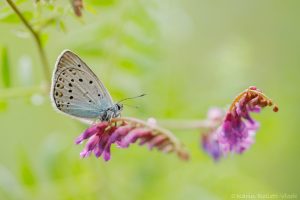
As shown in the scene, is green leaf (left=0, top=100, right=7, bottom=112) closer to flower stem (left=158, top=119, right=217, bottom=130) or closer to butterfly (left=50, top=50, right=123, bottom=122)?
butterfly (left=50, top=50, right=123, bottom=122)

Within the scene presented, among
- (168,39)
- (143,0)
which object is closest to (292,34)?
(168,39)

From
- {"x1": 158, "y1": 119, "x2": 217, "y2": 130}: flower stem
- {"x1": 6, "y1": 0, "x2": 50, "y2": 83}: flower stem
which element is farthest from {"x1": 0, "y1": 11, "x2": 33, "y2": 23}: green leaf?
{"x1": 158, "y1": 119, "x2": 217, "y2": 130}: flower stem

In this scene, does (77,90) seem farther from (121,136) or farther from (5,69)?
(5,69)

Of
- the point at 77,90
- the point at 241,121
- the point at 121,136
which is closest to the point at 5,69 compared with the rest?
the point at 77,90

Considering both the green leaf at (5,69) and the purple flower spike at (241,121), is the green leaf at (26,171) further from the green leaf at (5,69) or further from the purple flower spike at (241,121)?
the purple flower spike at (241,121)

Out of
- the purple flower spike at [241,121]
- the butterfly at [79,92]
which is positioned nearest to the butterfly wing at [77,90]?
the butterfly at [79,92]

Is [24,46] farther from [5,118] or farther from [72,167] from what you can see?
[72,167]

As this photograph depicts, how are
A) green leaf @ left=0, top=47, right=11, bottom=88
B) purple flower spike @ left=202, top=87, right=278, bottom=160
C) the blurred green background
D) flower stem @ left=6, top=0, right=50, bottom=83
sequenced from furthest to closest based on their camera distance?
the blurred green background → green leaf @ left=0, top=47, right=11, bottom=88 → flower stem @ left=6, top=0, right=50, bottom=83 → purple flower spike @ left=202, top=87, right=278, bottom=160
